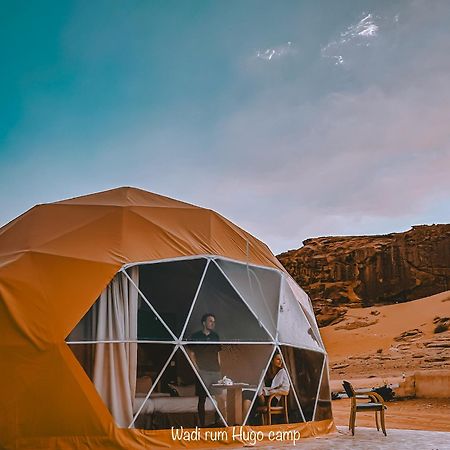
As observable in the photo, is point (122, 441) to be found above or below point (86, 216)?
below

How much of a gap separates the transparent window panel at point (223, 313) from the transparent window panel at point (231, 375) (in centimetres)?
29

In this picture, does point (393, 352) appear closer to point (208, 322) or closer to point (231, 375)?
point (231, 375)

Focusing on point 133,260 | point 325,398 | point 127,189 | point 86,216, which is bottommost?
point 325,398

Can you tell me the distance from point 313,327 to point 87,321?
16.8 ft

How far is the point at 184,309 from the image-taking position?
33.6ft

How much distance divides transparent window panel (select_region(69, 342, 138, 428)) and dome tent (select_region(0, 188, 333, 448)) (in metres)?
0.02

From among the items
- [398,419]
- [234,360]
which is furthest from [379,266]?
[234,360]

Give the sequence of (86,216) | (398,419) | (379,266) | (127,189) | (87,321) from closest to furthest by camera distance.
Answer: (87,321), (86,216), (127,189), (398,419), (379,266)

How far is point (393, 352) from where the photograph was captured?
106 ft

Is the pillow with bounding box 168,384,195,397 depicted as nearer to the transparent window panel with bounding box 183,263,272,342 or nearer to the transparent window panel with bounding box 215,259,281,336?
the transparent window panel with bounding box 183,263,272,342

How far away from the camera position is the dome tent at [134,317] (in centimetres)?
888

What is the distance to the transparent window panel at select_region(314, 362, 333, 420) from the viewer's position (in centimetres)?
1171

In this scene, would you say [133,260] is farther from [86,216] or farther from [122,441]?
[122,441]

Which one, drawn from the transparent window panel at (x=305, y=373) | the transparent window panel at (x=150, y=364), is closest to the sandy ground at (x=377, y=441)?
the transparent window panel at (x=305, y=373)
